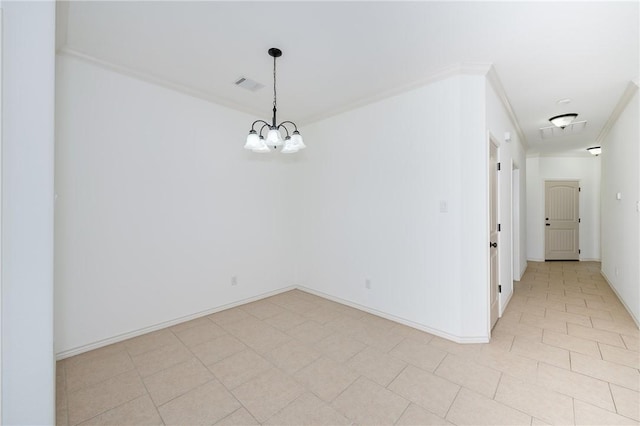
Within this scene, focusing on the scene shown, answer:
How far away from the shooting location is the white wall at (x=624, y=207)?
338 centimetres

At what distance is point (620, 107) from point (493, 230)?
262 cm

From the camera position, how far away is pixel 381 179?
3.62m

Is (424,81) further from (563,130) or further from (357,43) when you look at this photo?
(563,130)

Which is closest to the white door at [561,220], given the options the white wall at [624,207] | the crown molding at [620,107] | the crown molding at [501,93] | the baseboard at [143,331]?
the crown molding at [620,107]

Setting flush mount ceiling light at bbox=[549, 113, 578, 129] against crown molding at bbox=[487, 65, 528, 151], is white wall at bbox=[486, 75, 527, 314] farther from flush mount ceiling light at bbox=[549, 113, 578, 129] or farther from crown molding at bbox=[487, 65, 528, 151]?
flush mount ceiling light at bbox=[549, 113, 578, 129]

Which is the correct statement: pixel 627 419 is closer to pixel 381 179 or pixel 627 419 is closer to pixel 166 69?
pixel 381 179

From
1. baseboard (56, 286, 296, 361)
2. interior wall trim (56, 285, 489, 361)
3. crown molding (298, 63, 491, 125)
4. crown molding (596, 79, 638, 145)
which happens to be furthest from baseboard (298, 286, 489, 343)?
crown molding (596, 79, 638, 145)

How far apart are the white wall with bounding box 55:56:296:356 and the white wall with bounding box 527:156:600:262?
6878 mm

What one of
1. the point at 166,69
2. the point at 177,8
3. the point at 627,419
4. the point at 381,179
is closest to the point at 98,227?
the point at 166,69

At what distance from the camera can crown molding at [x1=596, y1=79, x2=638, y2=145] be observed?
329cm

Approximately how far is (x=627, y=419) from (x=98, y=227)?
445cm

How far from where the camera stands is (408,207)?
3352 mm

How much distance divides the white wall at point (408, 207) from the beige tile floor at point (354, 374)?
42cm

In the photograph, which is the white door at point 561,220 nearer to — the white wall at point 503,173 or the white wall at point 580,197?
the white wall at point 580,197
